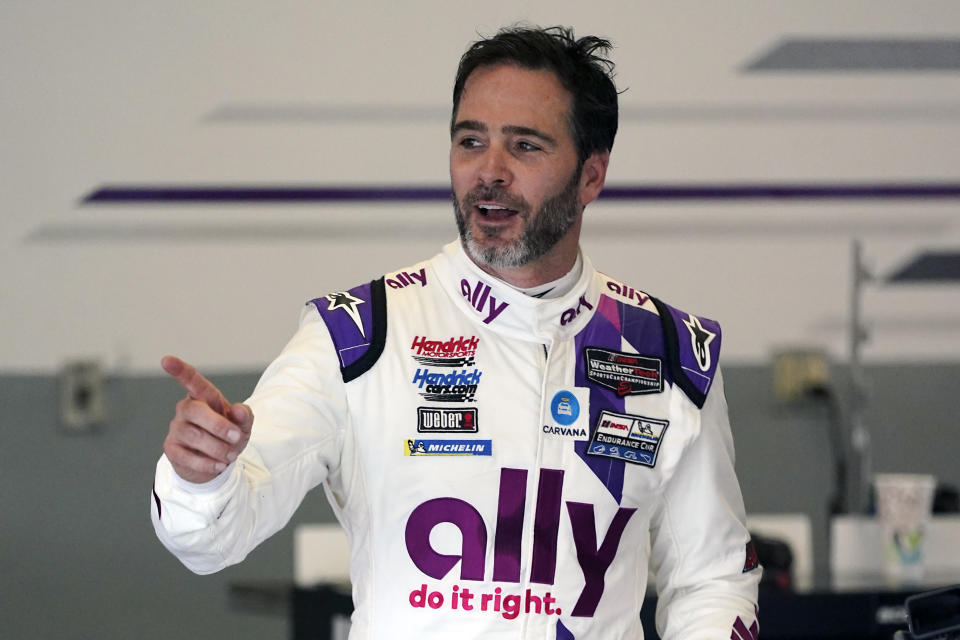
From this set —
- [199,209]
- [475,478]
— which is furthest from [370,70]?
[475,478]

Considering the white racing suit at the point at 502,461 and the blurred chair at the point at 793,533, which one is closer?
the white racing suit at the point at 502,461

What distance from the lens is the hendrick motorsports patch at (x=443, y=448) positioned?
1743 mm

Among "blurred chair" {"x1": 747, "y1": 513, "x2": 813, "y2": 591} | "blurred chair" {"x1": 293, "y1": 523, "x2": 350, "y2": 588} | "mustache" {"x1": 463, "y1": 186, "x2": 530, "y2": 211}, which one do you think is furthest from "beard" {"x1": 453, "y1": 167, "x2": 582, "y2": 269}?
"blurred chair" {"x1": 747, "y1": 513, "x2": 813, "y2": 591}

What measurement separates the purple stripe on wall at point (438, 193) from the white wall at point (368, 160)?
0.09 feet

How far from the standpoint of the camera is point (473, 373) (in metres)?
1.80

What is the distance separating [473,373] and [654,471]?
29cm

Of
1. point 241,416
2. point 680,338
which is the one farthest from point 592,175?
point 241,416

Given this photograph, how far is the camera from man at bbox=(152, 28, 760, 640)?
1.70 m

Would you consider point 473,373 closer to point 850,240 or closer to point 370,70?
point 370,70

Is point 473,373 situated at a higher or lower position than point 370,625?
higher

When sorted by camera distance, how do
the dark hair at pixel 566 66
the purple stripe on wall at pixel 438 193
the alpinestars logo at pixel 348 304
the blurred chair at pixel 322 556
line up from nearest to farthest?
the alpinestars logo at pixel 348 304, the dark hair at pixel 566 66, the blurred chair at pixel 322 556, the purple stripe on wall at pixel 438 193

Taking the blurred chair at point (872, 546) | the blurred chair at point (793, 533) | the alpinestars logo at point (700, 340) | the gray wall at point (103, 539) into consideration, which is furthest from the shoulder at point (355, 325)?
the gray wall at point (103, 539)

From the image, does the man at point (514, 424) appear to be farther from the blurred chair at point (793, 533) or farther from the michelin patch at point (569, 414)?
the blurred chair at point (793, 533)

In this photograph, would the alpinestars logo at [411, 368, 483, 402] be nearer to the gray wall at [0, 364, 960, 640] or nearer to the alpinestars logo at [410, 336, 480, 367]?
the alpinestars logo at [410, 336, 480, 367]
